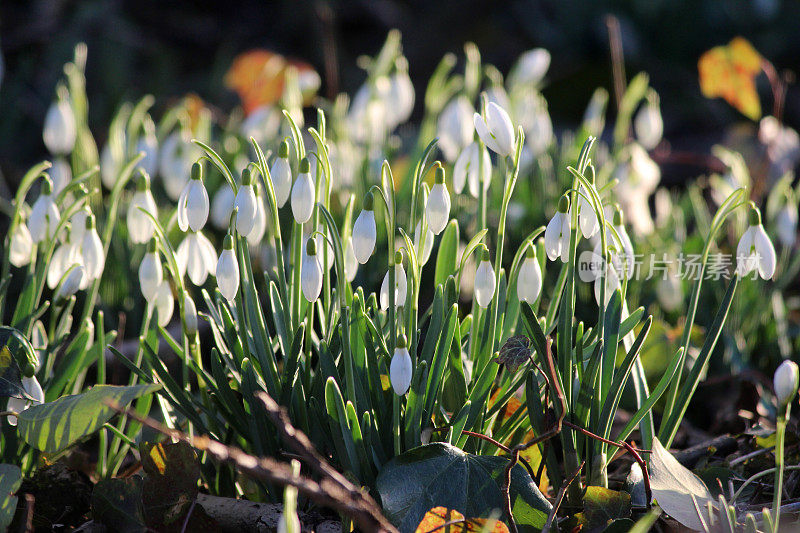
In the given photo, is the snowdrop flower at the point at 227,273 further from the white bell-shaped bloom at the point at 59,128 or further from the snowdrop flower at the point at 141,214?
the white bell-shaped bloom at the point at 59,128

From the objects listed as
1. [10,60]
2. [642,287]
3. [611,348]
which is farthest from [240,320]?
[10,60]

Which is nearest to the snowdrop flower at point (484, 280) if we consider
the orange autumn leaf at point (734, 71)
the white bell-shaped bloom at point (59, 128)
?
the white bell-shaped bloom at point (59, 128)

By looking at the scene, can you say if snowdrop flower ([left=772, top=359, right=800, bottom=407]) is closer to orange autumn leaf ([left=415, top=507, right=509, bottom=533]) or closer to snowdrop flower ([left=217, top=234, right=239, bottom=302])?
orange autumn leaf ([left=415, top=507, right=509, bottom=533])

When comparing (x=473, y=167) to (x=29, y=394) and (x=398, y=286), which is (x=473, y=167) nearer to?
(x=398, y=286)

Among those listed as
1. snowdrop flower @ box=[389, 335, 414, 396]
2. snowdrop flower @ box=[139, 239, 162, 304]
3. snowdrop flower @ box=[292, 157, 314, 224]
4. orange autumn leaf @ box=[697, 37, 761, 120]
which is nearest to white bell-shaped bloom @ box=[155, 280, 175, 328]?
snowdrop flower @ box=[139, 239, 162, 304]

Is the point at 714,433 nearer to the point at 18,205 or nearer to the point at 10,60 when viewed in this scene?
the point at 18,205

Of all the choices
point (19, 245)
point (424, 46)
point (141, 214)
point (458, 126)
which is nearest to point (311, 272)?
point (141, 214)
